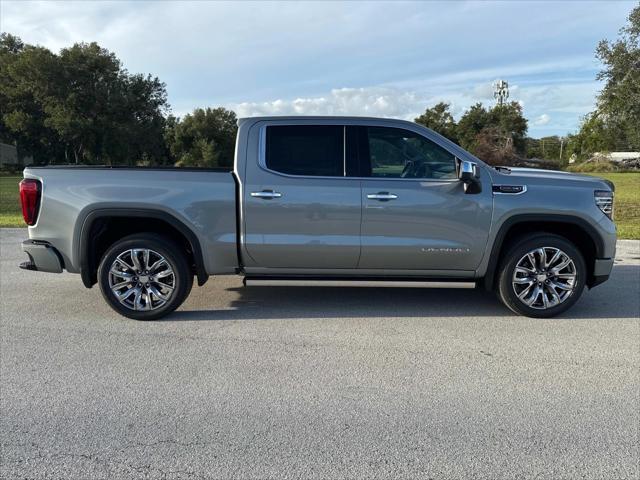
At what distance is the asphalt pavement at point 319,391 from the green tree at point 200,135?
132 ft

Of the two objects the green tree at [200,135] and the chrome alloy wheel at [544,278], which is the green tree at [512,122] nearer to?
the green tree at [200,135]

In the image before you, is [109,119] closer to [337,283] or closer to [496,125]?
[496,125]

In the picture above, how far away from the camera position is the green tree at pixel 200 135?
44.9m

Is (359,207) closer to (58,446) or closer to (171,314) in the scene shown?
(171,314)

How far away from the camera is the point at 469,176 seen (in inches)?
191

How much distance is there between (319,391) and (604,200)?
356 centimetres

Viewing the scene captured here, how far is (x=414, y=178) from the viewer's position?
5.02 metres

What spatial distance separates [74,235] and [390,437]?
11.9ft

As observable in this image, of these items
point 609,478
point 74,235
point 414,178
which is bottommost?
point 609,478

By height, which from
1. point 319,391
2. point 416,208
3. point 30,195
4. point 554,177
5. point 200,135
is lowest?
point 319,391

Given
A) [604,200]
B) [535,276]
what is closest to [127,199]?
[535,276]

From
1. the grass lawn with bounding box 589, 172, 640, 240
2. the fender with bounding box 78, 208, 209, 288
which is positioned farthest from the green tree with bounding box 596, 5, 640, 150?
the fender with bounding box 78, 208, 209, 288

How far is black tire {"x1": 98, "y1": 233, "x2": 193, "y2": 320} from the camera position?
4977mm

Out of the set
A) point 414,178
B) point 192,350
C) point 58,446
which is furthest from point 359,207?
point 58,446
